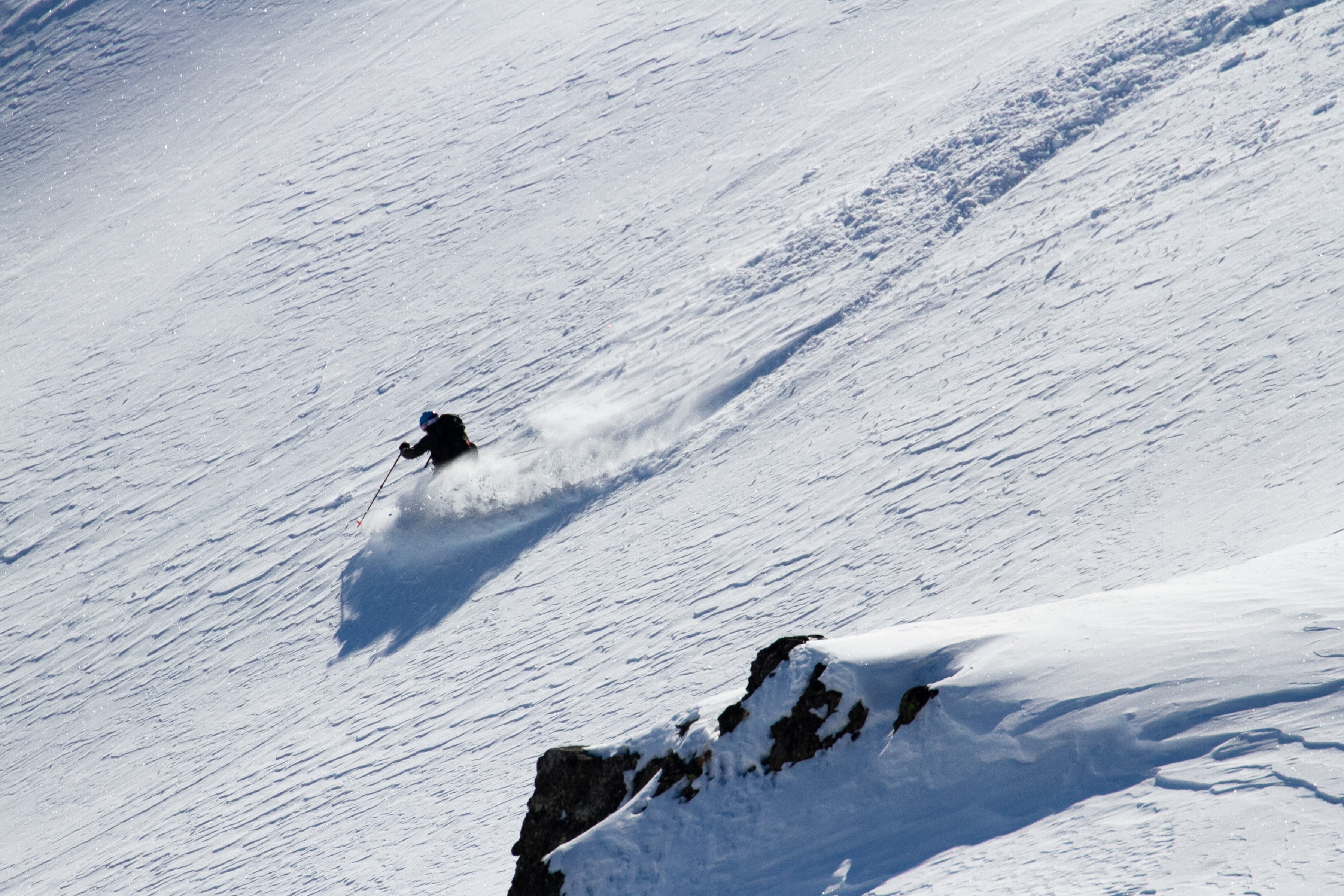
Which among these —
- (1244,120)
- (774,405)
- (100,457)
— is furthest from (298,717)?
(1244,120)

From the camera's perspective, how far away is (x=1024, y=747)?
4188mm

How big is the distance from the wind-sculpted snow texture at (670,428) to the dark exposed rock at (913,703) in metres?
0.06

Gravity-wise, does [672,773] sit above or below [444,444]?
below

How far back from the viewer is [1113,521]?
25.2 ft

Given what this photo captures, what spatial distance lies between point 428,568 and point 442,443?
1528mm

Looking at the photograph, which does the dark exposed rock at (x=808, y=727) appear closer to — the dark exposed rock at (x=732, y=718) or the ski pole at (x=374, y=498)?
the dark exposed rock at (x=732, y=718)

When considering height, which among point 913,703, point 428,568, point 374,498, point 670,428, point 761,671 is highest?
point 761,671

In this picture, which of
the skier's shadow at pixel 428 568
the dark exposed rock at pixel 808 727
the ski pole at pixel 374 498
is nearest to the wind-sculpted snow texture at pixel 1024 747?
the dark exposed rock at pixel 808 727

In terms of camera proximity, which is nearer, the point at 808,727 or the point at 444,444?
the point at 808,727

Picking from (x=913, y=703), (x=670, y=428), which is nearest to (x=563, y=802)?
(x=913, y=703)

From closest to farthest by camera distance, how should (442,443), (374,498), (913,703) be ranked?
1. (913,703)
2. (442,443)
3. (374,498)

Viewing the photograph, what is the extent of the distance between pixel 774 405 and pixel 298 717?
5853 millimetres

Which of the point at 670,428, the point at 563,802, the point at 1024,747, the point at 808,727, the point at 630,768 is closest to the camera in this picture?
the point at 1024,747

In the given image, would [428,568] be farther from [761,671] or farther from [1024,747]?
[1024,747]
